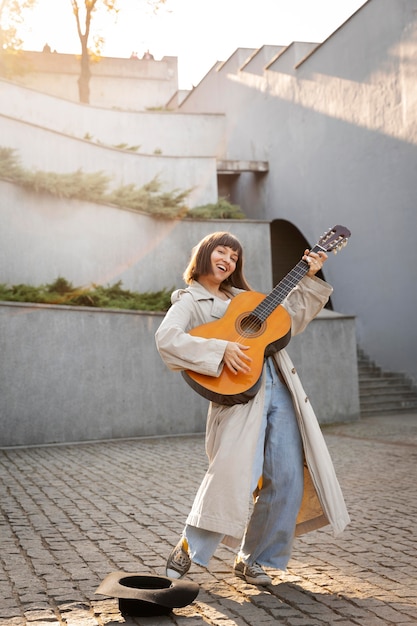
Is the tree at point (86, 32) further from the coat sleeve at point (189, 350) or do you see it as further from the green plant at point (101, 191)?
the coat sleeve at point (189, 350)

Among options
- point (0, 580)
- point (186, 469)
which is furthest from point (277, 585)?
point (186, 469)

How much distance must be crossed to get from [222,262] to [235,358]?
25.2 inches

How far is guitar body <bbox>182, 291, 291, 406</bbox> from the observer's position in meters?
4.09

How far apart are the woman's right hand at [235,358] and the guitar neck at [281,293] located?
0.97ft

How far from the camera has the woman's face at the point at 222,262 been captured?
444 cm

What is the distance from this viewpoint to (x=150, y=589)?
3893 mm

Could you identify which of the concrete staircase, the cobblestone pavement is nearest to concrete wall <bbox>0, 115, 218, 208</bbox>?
the concrete staircase

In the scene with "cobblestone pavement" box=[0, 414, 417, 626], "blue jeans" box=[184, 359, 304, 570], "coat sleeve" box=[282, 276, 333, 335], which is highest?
"coat sleeve" box=[282, 276, 333, 335]

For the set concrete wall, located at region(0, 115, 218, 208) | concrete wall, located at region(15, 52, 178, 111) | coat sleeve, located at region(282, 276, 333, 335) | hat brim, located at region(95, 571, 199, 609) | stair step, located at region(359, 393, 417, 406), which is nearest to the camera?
hat brim, located at region(95, 571, 199, 609)

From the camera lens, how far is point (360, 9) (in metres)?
18.2

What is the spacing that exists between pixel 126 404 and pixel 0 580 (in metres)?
7.82

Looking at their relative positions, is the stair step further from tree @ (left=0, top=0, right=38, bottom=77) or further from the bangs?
tree @ (left=0, top=0, right=38, bottom=77)

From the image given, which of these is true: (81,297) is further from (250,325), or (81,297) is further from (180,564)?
(180,564)

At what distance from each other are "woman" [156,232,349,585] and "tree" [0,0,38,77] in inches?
1010
